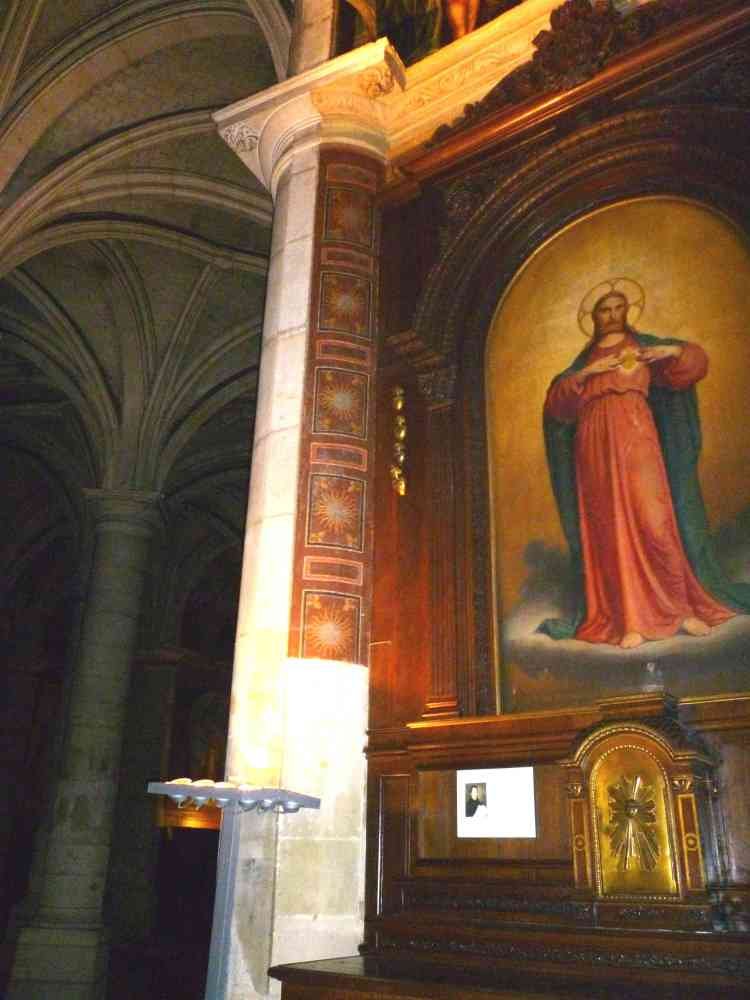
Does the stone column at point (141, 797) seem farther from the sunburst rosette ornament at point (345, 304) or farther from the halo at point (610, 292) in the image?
the halo at point (610, 292)

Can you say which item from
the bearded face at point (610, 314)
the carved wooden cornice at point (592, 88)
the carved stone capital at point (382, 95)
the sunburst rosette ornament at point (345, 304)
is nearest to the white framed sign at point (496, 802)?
the bearded face at point (610, 314)

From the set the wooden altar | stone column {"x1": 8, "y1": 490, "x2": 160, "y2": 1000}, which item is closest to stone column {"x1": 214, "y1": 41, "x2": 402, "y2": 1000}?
the wooden altar

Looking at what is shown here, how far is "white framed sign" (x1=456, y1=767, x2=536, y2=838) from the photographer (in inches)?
165

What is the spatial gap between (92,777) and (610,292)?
29.5 feet

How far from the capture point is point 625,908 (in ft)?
12.1

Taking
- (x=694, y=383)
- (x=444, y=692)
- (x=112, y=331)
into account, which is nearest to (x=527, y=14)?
(x=694, y=383)

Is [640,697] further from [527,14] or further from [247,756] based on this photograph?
[527,14]

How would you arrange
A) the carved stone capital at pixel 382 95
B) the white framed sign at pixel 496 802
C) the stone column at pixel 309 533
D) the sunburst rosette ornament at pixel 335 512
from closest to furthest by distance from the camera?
Answer: the white framed sign at pixel 496 802 → the stone column at pixel 309 533 → the sunburst rosette ornament at pixel 335 512 → the carved stone capital at pixel 382 95

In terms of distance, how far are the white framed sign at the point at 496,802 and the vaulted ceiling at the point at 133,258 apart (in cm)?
634

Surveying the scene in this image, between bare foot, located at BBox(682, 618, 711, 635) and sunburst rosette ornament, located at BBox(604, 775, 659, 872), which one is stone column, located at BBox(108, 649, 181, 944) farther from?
bare foot, located at BBox(682, 618, 711, 635)

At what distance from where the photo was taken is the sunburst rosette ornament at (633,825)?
12.3 feet

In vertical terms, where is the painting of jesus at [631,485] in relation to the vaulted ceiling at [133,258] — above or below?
below

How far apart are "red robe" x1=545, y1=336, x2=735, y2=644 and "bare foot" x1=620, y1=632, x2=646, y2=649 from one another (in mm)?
19

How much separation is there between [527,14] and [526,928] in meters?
5.61
